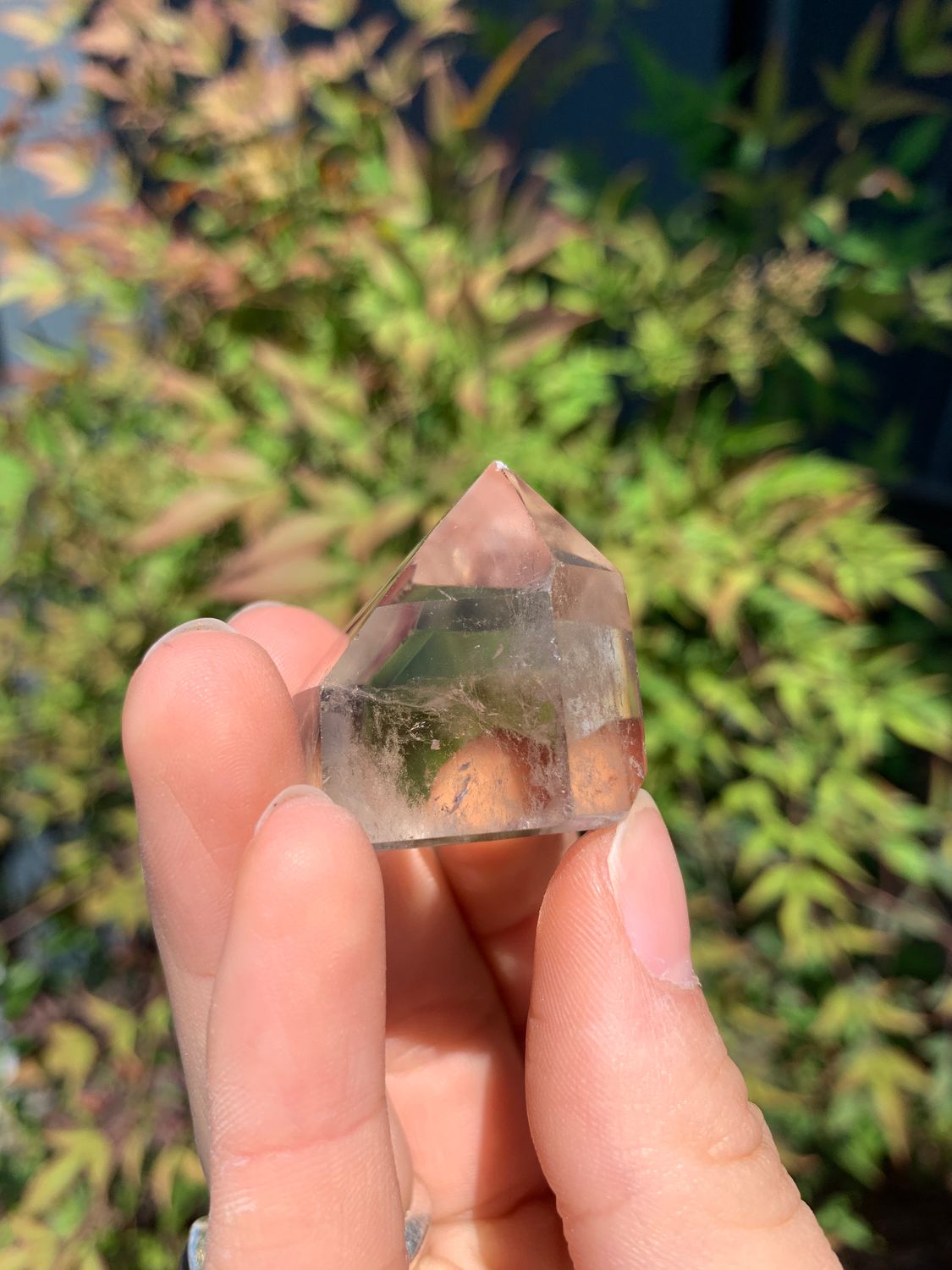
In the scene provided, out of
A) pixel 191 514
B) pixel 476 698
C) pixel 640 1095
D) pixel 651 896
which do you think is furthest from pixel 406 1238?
pixel 191 514

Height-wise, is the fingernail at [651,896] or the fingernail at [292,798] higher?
the fingernail at [292,798]

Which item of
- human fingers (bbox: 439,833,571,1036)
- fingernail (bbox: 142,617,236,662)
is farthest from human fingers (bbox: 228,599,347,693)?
human fingers (bbox: 439,833,571,1036)

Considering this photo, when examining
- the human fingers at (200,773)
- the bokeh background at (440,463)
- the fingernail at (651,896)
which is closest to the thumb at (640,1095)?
the fingernail at (651,896)

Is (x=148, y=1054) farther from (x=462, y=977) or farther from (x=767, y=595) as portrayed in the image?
(x=767, y=595)

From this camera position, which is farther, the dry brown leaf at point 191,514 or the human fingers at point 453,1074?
the dry brown leaf at point 191,514

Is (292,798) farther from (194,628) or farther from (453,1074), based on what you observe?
(453,1074)

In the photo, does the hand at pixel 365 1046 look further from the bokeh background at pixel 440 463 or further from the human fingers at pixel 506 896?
the bokeh background at pixel 440 463

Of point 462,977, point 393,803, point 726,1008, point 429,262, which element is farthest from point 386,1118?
point 429,262
